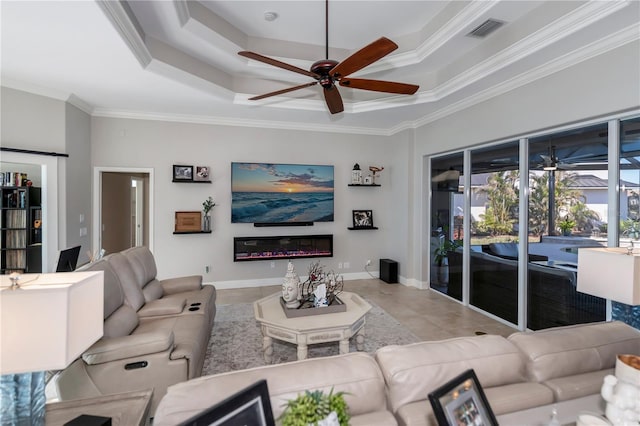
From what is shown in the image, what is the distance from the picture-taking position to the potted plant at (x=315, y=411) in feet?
3.07

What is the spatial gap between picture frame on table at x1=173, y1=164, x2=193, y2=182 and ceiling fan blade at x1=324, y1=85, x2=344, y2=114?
2985mm

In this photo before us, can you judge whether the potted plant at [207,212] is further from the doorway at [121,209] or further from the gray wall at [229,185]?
the doorway at [121,209]

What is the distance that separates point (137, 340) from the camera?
6.83ft

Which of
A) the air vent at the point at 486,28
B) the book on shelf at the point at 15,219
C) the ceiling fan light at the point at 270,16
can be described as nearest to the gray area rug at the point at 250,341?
the book on shelf at the point at 15,219

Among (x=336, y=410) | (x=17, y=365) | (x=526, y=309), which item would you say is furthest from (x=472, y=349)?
(x=526, y=309)

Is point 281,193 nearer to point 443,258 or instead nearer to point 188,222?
point 188,222

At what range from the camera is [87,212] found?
4.75 m

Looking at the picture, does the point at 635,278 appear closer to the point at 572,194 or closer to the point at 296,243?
the point at 572,194

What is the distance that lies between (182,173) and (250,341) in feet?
10.1

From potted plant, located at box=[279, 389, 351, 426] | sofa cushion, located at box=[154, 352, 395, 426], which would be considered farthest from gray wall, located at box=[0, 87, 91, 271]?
potted plant, located at box=[279, 389, 351, 426]

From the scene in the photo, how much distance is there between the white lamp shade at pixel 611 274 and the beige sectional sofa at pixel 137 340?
8.61 feet

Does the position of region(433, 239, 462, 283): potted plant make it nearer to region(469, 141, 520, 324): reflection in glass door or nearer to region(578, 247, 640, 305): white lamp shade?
region(469, 141, 520, 324): reflection in glass door

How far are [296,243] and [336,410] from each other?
15.7 feet

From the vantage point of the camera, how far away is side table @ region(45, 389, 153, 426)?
1284 mm
